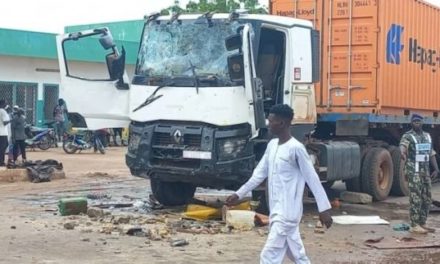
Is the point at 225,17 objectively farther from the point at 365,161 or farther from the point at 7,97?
the point at 7,97

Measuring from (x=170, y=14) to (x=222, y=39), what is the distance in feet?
3.52

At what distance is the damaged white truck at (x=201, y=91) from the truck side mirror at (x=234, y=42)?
1cm

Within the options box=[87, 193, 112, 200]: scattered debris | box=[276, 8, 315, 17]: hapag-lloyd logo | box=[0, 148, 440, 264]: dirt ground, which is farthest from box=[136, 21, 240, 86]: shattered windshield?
box=[276, 8, 315, 17]: hapag-lloyd logo

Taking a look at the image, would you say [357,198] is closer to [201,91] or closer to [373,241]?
[373,241]

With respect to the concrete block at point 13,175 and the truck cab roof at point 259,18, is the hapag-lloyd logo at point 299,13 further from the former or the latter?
the concrete block at point 13,175

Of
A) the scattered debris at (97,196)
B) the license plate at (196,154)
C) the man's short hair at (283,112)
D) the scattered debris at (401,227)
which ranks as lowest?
the scattered debris at (401,227)

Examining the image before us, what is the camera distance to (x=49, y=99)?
1251 inches

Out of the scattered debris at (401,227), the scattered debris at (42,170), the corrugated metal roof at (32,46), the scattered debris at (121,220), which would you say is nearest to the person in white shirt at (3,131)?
the scattered debris at (42,170)

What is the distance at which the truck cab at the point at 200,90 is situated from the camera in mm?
10867

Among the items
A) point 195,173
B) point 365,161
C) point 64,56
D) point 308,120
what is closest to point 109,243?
point 195,173

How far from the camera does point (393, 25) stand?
14.2 m

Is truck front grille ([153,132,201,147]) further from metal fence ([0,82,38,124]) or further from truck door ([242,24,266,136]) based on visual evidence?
metal fence ([0,82,38,124])

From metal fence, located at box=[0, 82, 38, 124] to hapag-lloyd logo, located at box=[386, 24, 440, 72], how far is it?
18408 millimetres

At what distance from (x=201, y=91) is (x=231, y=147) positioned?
90 cm
